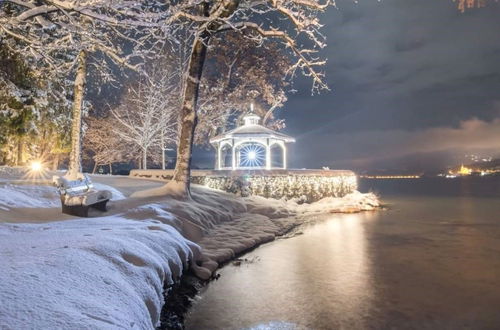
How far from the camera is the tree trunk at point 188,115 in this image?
12781mm

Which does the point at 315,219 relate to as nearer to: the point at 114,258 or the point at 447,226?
the point at 447,226

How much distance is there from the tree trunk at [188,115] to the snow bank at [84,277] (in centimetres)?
727

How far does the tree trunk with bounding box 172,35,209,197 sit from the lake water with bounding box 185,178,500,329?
4392 mm

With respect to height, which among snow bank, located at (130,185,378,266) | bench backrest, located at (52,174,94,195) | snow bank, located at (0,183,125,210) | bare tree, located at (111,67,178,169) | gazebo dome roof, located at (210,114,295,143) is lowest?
snow bank, located at (130,185,378,266)

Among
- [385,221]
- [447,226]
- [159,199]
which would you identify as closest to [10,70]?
[159,199]

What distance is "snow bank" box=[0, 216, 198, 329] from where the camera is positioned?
259 cm

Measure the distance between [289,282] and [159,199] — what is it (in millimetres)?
6051

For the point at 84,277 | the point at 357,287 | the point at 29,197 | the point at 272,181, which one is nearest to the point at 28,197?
the point at 29,197

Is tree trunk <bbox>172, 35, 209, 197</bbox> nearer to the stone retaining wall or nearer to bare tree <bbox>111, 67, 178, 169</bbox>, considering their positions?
the stone retaining wall

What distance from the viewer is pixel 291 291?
6496mm

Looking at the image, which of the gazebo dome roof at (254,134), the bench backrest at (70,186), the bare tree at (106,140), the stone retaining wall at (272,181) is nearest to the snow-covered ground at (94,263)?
the bench backrest at (70,186)

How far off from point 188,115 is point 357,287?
8728 millimetres

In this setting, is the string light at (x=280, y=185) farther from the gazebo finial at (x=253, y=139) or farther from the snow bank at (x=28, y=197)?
the snow bank at (x=28, y=197)

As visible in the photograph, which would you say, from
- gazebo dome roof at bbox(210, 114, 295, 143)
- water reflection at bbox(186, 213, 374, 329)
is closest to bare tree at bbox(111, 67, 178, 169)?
gazebo dome roof at bbox(210, 114, 295, 143)
